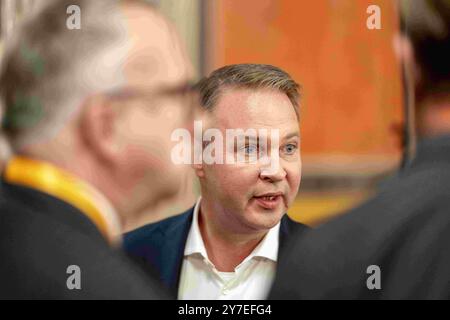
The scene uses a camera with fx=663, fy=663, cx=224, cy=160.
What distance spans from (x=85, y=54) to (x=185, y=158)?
36cm

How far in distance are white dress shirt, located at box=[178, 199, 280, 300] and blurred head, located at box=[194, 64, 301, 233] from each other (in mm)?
53

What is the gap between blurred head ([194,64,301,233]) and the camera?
1612mm

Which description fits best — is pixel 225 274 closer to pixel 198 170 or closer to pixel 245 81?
pixel 198 170

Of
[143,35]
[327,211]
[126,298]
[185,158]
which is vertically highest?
[143,35]

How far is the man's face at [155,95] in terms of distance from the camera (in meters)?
1.66

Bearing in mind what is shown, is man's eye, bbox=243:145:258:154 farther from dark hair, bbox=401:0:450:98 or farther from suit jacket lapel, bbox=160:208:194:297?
dark hair, bbox=401:0:450:98

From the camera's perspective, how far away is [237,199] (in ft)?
5.37

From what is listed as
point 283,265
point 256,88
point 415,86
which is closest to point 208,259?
point 283,265

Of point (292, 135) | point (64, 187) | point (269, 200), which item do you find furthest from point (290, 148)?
point (64, 187)

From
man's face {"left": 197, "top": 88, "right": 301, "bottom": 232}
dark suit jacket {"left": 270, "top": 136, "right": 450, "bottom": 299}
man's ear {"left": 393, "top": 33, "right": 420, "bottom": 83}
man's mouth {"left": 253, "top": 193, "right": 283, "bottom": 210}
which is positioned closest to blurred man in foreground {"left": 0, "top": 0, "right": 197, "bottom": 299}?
man's face {"left": 197, "top": 88, "right": 301, "bottom": 232}

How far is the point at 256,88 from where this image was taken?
5.31 feet

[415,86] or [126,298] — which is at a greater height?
[415,86]

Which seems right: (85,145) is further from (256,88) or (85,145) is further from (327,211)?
(327,211)

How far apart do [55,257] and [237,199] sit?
49cm
